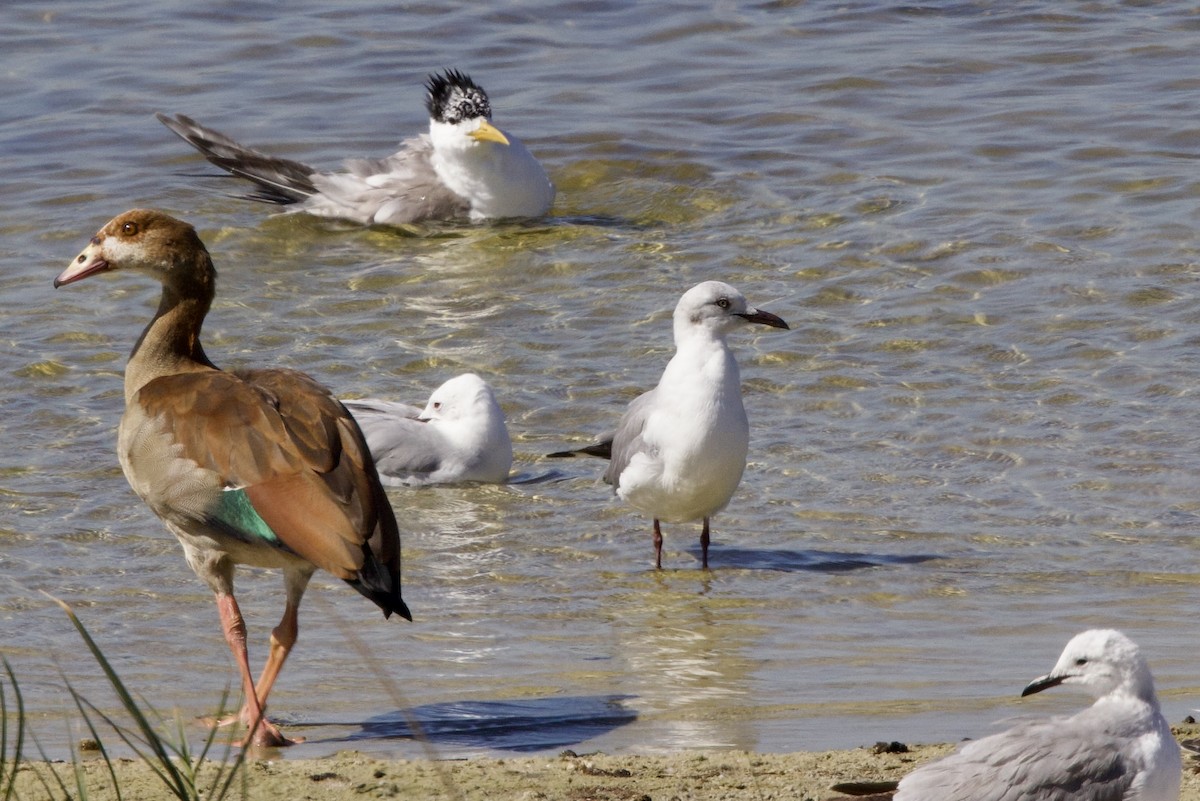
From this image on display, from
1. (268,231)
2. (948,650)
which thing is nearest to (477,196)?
(268,231)

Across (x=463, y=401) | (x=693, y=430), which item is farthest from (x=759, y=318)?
(x=463, y=401)

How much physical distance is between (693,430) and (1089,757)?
3388 millimetres

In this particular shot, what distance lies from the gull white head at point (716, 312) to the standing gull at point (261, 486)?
234 centimetres

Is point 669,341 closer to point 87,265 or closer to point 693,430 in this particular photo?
point 693,430

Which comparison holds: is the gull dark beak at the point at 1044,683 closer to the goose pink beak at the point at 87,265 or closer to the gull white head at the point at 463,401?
the goose pink beak at the point at 87,265

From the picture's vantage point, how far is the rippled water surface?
20.1ft

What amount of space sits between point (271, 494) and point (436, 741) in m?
0.88

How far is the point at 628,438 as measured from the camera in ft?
25.5

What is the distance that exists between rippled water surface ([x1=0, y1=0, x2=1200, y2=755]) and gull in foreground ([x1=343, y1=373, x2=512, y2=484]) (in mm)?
162

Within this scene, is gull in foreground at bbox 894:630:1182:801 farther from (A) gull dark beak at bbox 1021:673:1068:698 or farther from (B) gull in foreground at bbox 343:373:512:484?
(B) gull in foreground at bbox 343:373:512:484

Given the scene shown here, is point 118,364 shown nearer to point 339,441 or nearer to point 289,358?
point 289,358

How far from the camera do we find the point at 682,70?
51.8 ft

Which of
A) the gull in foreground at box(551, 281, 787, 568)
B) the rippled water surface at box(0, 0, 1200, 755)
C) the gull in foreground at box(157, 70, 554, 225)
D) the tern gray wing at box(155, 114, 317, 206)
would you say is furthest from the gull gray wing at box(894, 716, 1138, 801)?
the tern gray wing at box(155, 114, 317, 206)

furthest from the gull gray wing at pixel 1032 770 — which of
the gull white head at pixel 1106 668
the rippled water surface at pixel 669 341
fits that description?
the rippled water surface at pixel 669 341
